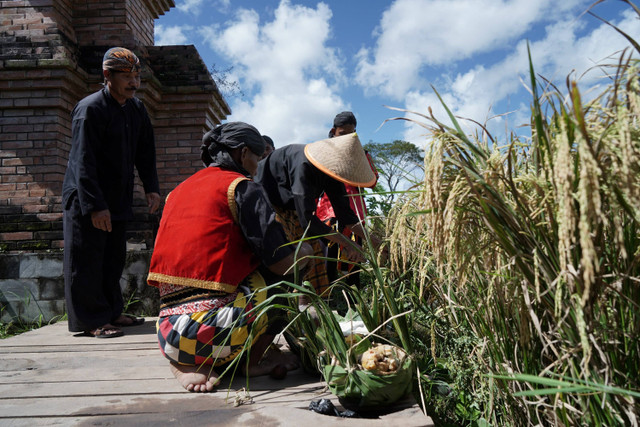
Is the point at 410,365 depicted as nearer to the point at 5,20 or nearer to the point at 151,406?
the point at 151,406

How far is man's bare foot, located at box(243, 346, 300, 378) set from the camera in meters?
2.34

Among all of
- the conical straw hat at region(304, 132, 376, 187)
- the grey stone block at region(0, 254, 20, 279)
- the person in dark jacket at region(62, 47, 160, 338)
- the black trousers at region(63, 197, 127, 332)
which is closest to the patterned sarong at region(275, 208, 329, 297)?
the conical straw hat at region(304, 132, 376, 187)

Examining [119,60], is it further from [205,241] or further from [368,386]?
[368,386]

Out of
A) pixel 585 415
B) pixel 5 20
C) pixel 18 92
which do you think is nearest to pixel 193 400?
pixel 585 415

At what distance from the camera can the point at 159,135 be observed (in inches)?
247

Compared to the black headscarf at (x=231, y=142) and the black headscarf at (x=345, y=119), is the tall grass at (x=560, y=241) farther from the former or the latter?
the black headscarf at (x=345, y=119)

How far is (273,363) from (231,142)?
107cm

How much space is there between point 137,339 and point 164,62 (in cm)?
403

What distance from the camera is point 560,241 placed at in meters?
1.16

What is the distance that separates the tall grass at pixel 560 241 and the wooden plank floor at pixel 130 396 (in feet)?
1.65

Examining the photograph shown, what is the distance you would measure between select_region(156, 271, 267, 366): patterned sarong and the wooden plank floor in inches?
5.8

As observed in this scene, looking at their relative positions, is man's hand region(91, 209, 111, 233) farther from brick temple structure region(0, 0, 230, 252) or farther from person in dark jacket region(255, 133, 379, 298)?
brick temple structure region(0, 0, 230, 252)

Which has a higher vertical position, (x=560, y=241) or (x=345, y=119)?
(x=345, y=119)

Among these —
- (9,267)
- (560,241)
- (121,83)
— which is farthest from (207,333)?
(9,267)
